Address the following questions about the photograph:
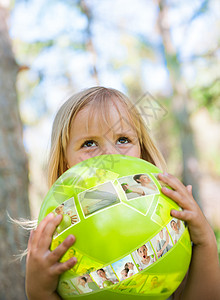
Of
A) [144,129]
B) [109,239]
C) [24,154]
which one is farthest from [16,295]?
[109,239]

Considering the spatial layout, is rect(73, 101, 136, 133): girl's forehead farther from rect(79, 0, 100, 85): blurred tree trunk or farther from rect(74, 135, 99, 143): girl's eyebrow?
rect(79, 0, 100, 85): blurred tree trunk

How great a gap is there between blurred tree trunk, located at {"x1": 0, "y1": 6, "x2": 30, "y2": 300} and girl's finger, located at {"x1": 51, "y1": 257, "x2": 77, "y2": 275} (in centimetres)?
241

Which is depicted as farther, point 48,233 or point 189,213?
point 189,213

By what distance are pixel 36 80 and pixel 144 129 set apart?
792cm

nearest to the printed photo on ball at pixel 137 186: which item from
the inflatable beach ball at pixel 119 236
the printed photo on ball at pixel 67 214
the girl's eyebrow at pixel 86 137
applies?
the inflatable beach ball at pixel 119 236

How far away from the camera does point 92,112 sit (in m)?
2.22

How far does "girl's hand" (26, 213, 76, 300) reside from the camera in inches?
56.4

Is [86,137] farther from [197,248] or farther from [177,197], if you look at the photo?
[197,248]

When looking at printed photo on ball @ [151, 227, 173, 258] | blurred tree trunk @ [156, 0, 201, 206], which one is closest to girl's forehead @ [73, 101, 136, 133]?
printed photo on ball @ [151, 227, 173, 258]

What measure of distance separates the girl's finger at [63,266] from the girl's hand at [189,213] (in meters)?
0.53

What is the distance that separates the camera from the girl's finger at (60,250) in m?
1.41

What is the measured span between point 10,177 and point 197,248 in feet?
8.99

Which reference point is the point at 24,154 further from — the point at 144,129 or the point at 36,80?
the point at 36,80

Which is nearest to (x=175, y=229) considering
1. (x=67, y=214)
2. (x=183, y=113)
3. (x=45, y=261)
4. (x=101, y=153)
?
(x=67, y=214)
